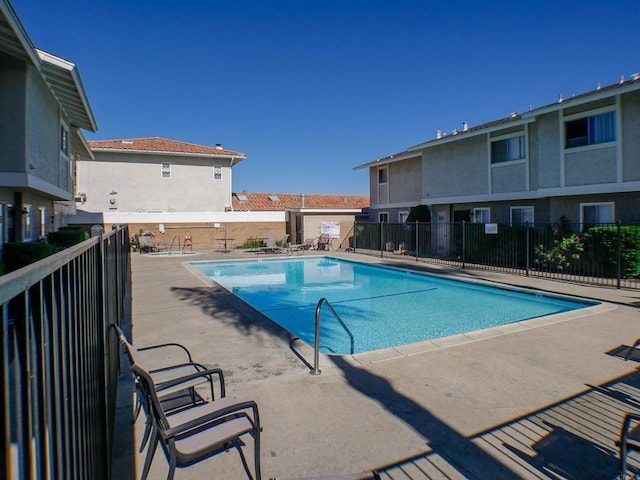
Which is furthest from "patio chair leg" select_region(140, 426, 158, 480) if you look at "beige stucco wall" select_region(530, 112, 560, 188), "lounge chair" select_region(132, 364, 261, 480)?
"beige stucco wall" select_region(530, 112, 560, 188)

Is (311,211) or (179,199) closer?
(311,211)

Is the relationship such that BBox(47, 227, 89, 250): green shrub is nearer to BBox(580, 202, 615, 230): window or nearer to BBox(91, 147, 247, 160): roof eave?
BBox(91, 147, 247, 160): roof eave

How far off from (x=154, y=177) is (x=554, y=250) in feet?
81.9

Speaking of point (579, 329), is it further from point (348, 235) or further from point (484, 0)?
point (348, 235)

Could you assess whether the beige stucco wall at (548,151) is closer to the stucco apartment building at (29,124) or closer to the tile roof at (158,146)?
the stucco apartment building at (29,124)

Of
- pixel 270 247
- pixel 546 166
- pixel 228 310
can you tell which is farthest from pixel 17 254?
pixel 546 166

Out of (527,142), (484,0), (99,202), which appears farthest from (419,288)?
(99,202)

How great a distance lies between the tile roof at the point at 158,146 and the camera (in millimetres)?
27234

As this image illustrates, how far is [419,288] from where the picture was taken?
42.5 ft

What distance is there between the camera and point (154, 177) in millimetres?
28016

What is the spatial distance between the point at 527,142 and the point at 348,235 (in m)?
12.7

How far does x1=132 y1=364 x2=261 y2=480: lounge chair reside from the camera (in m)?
2.54

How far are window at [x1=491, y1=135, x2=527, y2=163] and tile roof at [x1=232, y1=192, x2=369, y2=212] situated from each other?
14.2m

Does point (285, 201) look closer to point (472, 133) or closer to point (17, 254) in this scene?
point (472, 133)
